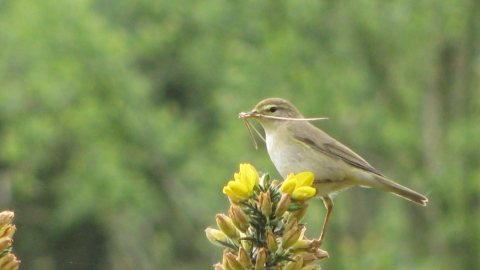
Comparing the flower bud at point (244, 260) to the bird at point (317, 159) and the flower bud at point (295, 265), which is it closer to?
the flower bud at point (295, 265)

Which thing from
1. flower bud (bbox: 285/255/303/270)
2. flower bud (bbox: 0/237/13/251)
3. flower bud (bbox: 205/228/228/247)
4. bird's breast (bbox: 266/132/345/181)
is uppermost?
bird's breast (bbox: 266/132/345/181)

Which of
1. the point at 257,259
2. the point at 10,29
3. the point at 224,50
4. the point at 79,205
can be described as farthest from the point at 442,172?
the point at 257,259

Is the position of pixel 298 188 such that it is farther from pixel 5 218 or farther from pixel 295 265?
pixel 5 218

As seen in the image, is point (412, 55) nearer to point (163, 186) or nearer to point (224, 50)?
point (224, 50)

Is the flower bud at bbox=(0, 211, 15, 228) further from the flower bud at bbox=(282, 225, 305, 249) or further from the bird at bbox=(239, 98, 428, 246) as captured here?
the bird at bbox=(239, 98, 428, 246)

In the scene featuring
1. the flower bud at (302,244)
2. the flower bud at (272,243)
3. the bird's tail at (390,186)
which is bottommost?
the flower bud at (272,243)

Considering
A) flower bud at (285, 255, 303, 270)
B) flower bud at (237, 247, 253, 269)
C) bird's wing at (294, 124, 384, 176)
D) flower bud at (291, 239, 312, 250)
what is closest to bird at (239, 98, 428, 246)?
bird's wing at (294, 124, 384, 176)

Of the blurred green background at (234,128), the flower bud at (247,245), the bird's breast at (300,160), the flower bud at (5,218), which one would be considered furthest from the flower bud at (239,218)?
the blurred green background at (234,128)
